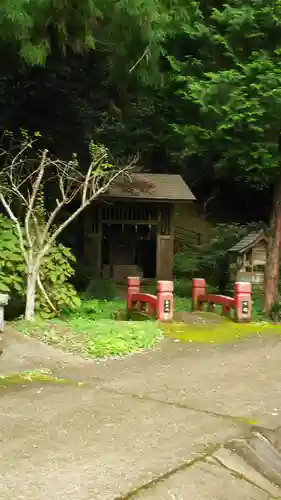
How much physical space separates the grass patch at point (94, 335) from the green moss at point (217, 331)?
16.2 inches

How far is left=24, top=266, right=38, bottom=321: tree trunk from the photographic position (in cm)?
768

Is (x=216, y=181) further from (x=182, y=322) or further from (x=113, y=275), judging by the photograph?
(x=182, y=322)

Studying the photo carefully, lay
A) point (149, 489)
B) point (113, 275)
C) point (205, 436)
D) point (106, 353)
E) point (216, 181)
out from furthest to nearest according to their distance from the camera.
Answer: point (216, 181)
point (113, 275)
point (106, 353)
point (205, 436)
point (149, 489)

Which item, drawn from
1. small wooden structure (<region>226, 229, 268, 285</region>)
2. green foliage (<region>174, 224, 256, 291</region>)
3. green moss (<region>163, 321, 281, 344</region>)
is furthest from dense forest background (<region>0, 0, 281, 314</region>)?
green foliage (<region>174, 224, 256, 291</region>)

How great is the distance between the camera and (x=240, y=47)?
10039 millimetres

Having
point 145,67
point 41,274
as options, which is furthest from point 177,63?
point 41,274

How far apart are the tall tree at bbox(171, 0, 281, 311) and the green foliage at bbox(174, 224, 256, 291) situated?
14.9 feet

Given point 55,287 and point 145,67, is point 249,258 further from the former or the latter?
point 55,287

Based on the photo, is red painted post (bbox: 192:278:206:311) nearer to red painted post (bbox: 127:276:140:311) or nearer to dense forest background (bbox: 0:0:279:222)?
red painted post (bbox: 127:276:140:311)

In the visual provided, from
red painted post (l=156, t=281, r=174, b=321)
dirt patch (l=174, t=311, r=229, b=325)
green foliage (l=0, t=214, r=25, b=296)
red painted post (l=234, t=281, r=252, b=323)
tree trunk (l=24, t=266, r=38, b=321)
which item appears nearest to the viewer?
tree trunk (l=24, t=266, r=38, b=321)

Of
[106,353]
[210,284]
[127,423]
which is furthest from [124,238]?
[127,423]

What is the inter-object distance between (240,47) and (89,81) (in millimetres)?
5709

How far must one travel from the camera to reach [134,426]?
4.02 meters

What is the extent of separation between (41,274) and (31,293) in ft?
2.07
